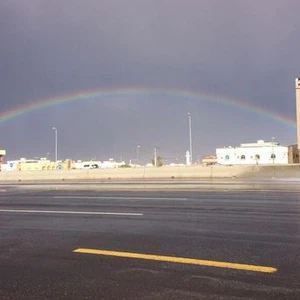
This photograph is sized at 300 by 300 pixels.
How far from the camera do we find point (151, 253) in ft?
24.0

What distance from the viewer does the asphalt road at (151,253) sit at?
5297 mm

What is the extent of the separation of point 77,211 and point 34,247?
19.5ft

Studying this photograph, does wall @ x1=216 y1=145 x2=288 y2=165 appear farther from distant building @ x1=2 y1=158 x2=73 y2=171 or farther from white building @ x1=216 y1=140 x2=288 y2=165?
A: distant building @ x1=2 y1=158 x2=73 y2=171

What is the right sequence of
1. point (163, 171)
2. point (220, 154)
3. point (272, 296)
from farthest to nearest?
1. point (220, 154)
2. point (163, 171)
3. point (272, 296)

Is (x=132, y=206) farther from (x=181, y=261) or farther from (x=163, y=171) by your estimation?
(x=163, y=171)

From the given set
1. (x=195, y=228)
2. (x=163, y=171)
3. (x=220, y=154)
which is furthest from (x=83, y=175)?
(x=220, y=154)

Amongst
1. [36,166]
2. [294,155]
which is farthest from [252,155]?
[36,166]

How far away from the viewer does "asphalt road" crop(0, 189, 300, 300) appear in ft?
17.4

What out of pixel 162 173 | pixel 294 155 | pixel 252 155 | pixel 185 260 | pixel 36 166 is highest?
pixel 252 155

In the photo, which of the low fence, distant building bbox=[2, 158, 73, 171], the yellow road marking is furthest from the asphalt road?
distant building bbox=[2, 158, 73, 171]

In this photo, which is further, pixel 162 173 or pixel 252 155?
pixel 252 155

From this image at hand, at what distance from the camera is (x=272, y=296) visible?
4.93 m

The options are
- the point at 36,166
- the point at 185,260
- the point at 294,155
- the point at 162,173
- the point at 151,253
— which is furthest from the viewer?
the point at 36,166

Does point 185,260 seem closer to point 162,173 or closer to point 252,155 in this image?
point 162,173
